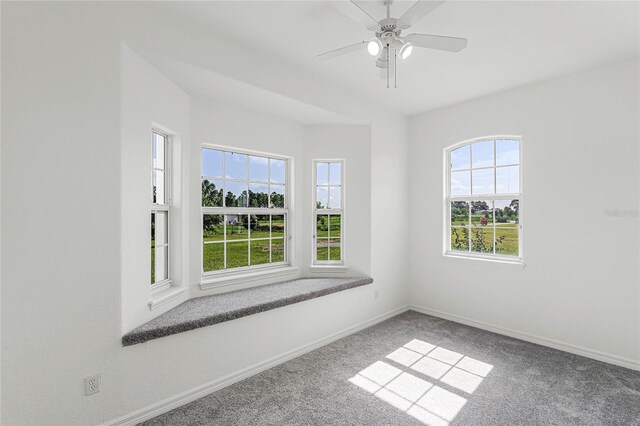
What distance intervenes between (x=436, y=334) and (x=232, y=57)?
345cm

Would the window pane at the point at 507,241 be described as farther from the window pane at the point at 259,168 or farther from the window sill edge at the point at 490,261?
the window pane at the point at 259,168

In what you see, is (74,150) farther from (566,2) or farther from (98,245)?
(566,2)

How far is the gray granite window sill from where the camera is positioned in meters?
2.15

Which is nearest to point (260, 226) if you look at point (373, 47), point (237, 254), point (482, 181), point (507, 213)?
point (237, 254)

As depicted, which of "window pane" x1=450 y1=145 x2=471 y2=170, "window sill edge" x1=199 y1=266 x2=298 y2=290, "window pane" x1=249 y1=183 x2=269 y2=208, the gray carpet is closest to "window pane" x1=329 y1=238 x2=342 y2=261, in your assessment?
"window sill edge" x1=199 y1=266 x2=298 y2=290

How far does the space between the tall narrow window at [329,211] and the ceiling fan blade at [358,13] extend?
210 cm

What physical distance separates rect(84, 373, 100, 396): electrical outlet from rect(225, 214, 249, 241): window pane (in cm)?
163

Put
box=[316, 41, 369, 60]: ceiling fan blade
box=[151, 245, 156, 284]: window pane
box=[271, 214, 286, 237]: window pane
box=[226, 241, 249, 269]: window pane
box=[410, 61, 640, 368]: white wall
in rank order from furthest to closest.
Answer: box=[271, 214, 286, 237]: window pane → box=[226, 241, 249, 269]: window pane → box=[410, 61, 640, 368]: white wall → box=[151, 245, 156, 284]: window pane → box=[316, 41, 369, 60]: ceiling fan blade

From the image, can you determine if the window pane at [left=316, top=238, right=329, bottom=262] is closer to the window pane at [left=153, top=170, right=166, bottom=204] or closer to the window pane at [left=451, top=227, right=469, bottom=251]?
the window pane at [left=451, top=227, right=469, bottom=251]

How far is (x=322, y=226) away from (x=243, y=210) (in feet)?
3.49

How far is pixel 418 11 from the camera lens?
1697 mm

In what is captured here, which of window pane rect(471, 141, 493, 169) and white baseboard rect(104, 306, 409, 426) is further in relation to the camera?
window pane rect(471, 141, 493, 169)

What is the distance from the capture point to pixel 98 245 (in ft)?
6.27

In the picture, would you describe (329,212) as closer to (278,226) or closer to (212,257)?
(278,226)
